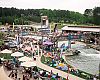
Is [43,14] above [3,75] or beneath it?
beneath

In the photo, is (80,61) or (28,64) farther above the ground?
(28,64)

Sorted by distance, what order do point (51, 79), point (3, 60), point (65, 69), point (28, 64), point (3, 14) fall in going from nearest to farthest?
point (51, 79), point (28, 64), point (65, 69), point (3, 60), point (3, 14)

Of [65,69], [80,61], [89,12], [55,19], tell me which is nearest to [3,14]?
[55,19]

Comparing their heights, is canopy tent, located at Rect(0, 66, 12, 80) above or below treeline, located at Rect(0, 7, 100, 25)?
Result: above

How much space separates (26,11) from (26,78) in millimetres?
92749

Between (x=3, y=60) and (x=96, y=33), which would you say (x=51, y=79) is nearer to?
(x=3, y=60)

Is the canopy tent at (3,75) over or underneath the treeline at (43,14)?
over

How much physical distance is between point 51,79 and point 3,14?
2920 inches

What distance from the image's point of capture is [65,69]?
21875 mm

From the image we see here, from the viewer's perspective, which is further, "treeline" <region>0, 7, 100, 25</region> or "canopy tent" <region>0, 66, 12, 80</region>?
"treeline" <region>0, 7, 100, 25</region>

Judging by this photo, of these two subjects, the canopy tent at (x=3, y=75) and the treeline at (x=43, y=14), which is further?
the treeline at (x=43, y=14)

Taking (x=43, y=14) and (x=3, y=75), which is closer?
(x=3, y=75)

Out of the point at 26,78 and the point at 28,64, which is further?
the point at 28,64

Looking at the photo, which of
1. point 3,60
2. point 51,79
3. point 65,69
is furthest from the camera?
point 3,60
